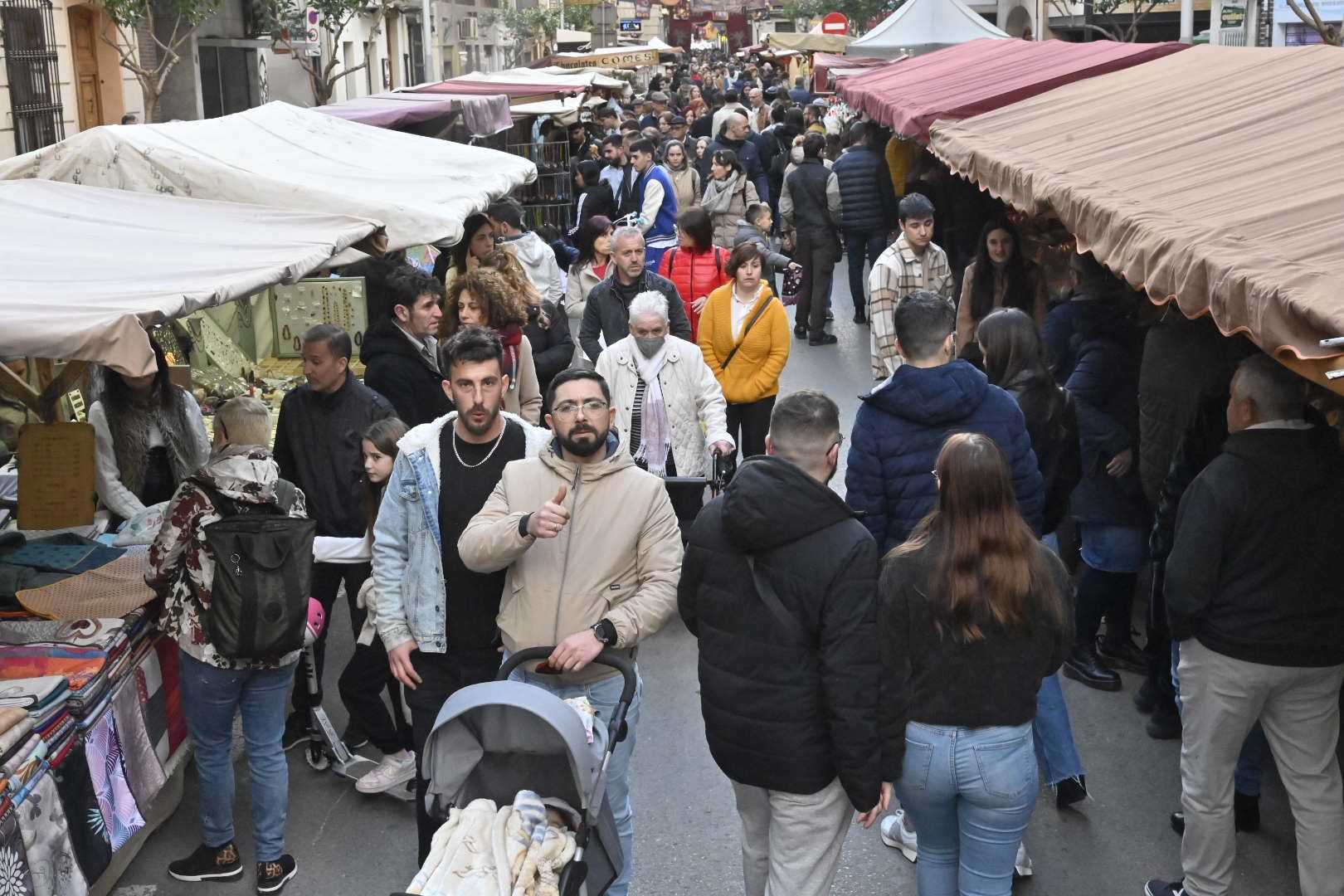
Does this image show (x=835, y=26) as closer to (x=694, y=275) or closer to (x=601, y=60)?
(x=601, y=60)

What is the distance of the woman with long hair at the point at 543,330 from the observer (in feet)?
27.5

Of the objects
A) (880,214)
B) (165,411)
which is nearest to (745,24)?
(880,214)

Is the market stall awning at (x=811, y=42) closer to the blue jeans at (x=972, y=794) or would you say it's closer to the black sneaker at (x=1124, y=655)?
the black sneaker at (x=1124, y=655)

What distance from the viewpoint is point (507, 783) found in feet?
11.9

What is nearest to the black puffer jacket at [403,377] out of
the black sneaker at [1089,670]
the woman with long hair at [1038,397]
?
the woman with long hair at [1038,397]

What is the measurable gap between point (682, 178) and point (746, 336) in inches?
327

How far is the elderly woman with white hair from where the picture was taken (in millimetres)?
7070

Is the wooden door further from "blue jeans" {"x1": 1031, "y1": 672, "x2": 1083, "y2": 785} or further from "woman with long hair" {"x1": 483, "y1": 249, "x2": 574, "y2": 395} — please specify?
"blue jeans" {"x1": 1031, "y1": 672, "x2": 1083, "y2": 785}

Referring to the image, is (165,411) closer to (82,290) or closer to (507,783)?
(82,290)

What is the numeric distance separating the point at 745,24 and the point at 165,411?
118119 millimetres

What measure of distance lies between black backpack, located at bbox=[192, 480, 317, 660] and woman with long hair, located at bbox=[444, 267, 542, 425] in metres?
2.61

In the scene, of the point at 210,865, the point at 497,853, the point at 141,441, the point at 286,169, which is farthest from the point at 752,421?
the point at 497,853

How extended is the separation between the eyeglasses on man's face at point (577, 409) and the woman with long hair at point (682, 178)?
38.2 ft

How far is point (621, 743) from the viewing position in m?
4.30
